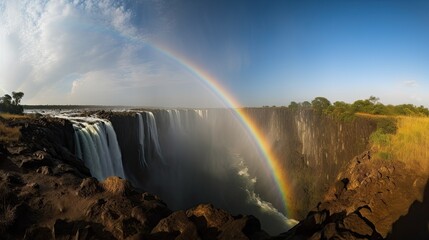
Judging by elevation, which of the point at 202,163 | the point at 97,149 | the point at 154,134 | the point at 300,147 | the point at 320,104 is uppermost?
the point at 320,104

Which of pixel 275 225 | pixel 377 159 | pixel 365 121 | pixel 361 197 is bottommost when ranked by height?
pixel 275 225

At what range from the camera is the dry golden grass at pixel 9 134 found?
13.3 meters

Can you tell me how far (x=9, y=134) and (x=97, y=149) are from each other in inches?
364

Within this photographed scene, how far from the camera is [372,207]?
11336mm

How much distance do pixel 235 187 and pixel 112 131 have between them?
70.2 ft

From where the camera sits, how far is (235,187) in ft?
138

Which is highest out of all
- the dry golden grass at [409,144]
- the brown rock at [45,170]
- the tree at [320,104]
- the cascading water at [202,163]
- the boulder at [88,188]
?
the tree at [320,104]

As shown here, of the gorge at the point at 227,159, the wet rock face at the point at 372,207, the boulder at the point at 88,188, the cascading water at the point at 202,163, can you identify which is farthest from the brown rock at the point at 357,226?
the cascading water at the point at 202,163

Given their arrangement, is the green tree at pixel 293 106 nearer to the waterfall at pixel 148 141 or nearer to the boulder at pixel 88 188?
the waterfall at pixel 148 141

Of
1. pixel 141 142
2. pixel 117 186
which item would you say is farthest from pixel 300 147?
pixel 117 186

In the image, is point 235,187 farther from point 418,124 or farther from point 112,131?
point 418,124

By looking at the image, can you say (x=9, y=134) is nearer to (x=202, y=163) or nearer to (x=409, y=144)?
(x=409, y=144)

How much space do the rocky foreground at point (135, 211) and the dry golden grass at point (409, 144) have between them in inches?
24.3

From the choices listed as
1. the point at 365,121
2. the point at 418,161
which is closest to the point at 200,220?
the point at 418,161
